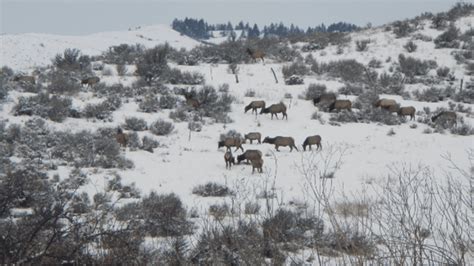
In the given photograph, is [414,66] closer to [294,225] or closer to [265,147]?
[265,147]

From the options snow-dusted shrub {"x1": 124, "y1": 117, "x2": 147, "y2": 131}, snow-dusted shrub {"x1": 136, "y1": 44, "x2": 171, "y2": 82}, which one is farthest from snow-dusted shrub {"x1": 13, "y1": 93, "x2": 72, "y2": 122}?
snow-dusted shrub {"x1": 136, "y1": 44, "x2": 171, "y2": 82}

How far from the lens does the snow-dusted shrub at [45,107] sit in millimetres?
16102

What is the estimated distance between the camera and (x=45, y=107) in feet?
54.1

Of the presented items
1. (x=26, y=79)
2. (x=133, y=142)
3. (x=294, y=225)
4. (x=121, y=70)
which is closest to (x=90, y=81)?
(x=26, y=79)

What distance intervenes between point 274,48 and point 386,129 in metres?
16.6

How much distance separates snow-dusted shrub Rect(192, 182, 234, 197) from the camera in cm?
1048

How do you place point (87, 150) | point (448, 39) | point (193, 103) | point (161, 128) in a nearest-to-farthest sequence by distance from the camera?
point (87, 150) → point (161, 128) → point (193, 103) → point (448, 39)

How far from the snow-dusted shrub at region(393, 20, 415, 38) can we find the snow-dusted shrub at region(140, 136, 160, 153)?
25.6 meters

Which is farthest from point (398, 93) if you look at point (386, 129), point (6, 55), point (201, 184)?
point (6, 55)

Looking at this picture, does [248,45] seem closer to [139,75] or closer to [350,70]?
[350,70]

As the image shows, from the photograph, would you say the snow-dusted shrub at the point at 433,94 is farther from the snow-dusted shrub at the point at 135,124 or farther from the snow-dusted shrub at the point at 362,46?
the snow-dusted shrub at the point at 135,124

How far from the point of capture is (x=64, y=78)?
20938mm

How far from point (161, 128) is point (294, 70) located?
12.6m

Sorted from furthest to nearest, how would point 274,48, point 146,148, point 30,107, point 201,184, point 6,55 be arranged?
point 274,48 < point 6,55 < point 30,107 < point 146,148 < point 201,184
